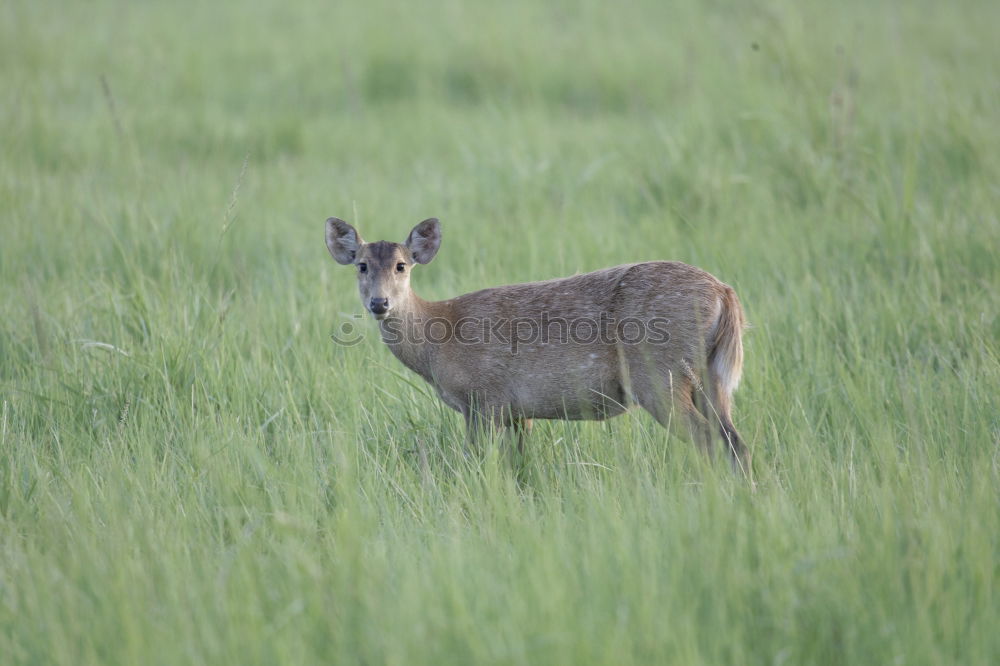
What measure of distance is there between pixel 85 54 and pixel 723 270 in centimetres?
889

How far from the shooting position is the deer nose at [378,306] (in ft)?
14.6

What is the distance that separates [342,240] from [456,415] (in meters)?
1.07

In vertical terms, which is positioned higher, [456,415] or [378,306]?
[378,306]

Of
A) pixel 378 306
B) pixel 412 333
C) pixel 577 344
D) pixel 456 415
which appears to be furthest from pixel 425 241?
pixel 577 344

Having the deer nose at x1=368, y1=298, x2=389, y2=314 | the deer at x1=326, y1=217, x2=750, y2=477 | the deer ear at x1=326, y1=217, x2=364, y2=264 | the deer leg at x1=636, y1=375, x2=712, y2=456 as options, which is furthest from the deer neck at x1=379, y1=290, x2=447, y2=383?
the deer leg at x1=636, y1=375, x2=712, y2=456

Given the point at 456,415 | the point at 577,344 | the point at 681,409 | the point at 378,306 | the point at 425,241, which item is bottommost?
the point at 456,415

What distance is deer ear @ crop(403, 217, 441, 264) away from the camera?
4.95 m

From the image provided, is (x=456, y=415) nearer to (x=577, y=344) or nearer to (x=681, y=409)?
(x=577, y=344)

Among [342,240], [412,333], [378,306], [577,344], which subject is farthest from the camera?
[342,240]

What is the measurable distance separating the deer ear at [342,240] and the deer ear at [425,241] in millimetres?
260

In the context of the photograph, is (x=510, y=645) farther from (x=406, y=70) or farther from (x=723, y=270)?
(x=406, y=70)

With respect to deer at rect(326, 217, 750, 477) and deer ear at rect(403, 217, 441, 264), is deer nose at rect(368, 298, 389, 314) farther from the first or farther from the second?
deer ear at rect(403, 217, 441, 264)

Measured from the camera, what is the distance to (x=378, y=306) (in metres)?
4.44

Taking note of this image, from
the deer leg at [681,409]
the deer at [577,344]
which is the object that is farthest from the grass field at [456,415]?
the deer at [577,344]
